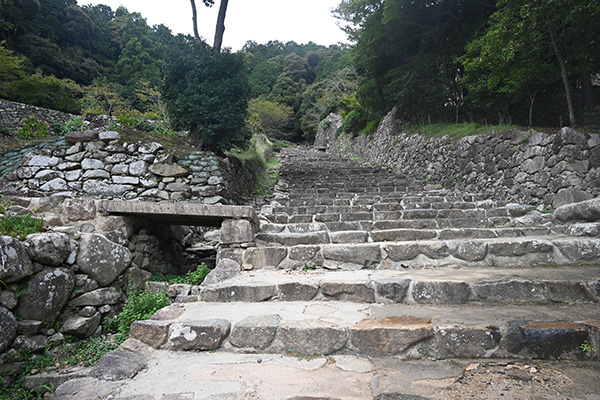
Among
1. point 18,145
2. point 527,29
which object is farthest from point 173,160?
point 527,29

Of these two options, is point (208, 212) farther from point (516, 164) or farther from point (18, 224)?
point (516, 164)

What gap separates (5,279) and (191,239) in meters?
2.97

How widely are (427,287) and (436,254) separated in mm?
949

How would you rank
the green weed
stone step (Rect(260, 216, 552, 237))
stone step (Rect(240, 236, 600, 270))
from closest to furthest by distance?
1. the green weed
2. stone step (Rect(240, 236, 600, 270))
3. stone step (Rect(260, 216, 552, 237))

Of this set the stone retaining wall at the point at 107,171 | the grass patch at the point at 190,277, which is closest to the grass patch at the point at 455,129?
the stone retaining wall at the point at 107,171

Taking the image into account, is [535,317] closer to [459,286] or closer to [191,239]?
→ [459,286]

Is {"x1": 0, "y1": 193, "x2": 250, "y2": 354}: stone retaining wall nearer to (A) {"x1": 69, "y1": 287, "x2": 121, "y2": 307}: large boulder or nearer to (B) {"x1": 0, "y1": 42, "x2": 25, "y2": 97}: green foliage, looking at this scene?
(A) {"x1": 69, "y1": 287, "x2": 121, "y2": 307}: large boulder

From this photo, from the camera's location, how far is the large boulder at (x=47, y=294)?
2.70 meters

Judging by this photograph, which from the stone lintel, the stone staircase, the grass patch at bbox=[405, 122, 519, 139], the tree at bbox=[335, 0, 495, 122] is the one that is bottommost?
the stone staircase

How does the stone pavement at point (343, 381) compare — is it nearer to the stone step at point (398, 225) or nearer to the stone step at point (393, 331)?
the stone step at point (393, 331)

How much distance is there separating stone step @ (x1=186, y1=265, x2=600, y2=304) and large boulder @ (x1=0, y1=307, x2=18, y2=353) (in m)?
1.52

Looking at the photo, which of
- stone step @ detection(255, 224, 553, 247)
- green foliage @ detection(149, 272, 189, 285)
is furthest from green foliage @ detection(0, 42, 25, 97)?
stone step @ detection(255, 224, 553, 247)

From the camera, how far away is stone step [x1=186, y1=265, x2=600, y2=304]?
7.33ft

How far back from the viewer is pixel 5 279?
8.21 ft
